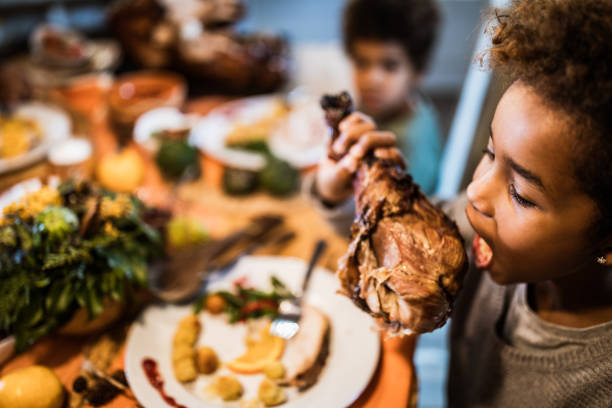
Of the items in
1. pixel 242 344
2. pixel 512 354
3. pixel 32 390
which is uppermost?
pixel 32 390

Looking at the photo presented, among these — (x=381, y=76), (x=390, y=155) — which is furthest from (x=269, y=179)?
(x=381, y=76)

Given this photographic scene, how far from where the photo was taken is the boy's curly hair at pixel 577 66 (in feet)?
2.28

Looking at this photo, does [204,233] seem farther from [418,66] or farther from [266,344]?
[418,66]

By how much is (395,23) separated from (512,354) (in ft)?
5.63

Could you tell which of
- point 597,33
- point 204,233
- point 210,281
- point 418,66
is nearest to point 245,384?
point 210,281

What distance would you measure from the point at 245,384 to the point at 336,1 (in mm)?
5237

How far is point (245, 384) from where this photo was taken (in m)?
1.09

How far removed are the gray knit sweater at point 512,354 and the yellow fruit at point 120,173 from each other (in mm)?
736

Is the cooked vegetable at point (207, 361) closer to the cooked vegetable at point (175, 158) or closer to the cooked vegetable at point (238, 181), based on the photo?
the cooked vegetable at point (238, 181)

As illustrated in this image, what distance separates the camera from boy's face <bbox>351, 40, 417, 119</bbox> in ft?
Answer: 7.30

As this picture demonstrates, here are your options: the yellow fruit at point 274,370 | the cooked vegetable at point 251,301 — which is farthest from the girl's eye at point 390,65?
the yellow fruit at point 274,370

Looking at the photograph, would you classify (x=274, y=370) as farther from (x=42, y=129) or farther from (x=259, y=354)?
(x=42, y=129)

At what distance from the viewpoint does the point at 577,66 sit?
70 cm

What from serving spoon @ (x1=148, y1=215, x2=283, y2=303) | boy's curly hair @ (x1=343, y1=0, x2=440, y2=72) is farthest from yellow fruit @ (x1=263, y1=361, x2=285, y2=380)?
boy's curly hair @ (x1=343, y1=0, x2=440, y2=72)
